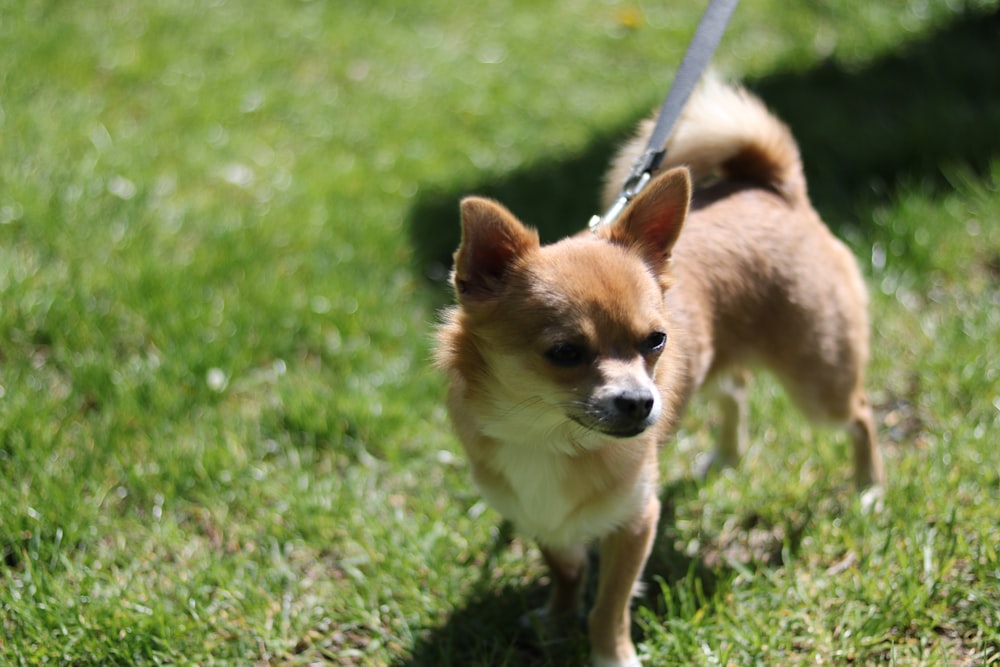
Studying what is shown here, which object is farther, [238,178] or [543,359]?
[238,178]

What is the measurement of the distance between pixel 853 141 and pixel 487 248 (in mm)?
3380

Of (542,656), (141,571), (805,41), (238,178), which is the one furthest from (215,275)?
(805,41)

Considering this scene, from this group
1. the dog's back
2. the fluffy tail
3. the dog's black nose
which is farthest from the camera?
the fluffy tail

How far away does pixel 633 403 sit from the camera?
2.25 metres

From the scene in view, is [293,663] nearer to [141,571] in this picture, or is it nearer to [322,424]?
[141,571]

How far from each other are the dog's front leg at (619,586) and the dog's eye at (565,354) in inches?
22.2

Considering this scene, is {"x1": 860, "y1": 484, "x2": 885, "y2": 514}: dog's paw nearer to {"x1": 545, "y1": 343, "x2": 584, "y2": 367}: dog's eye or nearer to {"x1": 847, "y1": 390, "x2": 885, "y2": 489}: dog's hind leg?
{"x1": 847, "y1": 390, "x2": 885, "y2": 489}: dog's hind leg

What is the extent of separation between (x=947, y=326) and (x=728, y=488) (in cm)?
132

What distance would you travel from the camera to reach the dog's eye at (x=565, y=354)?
2.36 meters

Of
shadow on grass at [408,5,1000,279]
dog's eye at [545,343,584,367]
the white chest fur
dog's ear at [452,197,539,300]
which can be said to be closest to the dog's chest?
the white chest fur

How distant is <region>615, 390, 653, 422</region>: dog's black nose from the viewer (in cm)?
225

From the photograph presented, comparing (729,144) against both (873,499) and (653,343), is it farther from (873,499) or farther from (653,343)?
(873,499)

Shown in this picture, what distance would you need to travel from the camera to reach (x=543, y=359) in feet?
7.82

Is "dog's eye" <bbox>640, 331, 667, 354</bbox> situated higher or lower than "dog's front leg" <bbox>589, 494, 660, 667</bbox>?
higher
